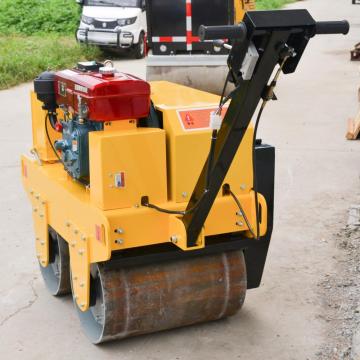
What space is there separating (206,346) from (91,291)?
2.30 ft

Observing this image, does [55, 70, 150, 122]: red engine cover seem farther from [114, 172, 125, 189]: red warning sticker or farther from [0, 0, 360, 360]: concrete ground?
[0, 0, 360, 360]: concrete ground

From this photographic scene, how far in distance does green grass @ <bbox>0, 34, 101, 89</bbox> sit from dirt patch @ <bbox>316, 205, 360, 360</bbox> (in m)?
8.66

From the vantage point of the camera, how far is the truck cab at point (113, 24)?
1578 cm

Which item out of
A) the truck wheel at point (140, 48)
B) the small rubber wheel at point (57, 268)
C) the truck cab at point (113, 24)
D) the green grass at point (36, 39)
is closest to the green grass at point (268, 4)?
the green grass at point (36, 39)

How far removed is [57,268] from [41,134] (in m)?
0.87

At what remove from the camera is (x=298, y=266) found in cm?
A: 528

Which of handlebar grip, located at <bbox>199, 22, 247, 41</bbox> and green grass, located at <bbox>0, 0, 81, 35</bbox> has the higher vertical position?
handlebar grip, located at <bbox>199, 22, 247, 41</bbox>

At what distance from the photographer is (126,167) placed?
366 centimetres

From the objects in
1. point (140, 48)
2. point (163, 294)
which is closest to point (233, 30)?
point (163, 294)

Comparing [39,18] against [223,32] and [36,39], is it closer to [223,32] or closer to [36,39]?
[36,39]

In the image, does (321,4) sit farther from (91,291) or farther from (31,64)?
(91,291)

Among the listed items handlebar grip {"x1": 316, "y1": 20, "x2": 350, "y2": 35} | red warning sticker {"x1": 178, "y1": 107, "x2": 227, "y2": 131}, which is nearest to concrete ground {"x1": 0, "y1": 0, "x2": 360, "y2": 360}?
red warning sticker {"x1": 178, "y1": 107, "x2": 227, "y2": 131}

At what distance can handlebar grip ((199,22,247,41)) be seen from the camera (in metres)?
2.71

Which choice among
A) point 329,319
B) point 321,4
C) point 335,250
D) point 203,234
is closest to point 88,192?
point 203,234
